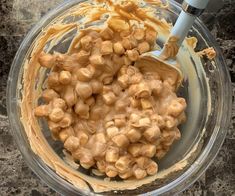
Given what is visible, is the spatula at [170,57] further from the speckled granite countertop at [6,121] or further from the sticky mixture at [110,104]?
the speckled granite countertop at [6,121]

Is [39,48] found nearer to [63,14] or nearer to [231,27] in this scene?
[63,14]

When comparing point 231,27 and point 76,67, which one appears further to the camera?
point 231,27

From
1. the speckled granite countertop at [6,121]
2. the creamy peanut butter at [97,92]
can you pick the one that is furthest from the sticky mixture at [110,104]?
the speckled granite countertop at [6,121]

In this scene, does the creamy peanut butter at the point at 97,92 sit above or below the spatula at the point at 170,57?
below

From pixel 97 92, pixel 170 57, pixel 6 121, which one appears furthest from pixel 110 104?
pixel 6 121

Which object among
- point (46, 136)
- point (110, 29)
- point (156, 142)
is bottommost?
point (46, 136)

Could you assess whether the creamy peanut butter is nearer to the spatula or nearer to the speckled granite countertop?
the spatula

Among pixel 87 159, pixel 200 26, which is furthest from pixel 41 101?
pixel 200 26

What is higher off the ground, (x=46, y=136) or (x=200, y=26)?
(x=200, y=26)
